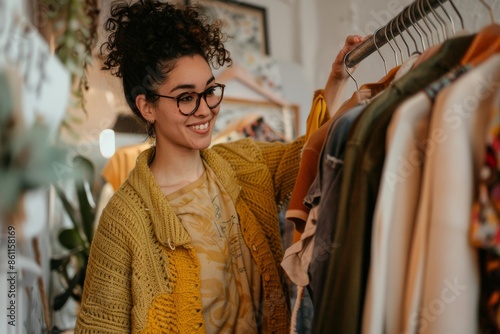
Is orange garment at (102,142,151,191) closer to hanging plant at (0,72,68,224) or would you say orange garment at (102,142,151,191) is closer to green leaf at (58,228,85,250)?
green leaf at (58,228,85,250)

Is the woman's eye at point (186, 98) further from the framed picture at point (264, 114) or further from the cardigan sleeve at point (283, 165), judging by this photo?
the framed picture at point (264, 114)

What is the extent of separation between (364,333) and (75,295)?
1.29 meters

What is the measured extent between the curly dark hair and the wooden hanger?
754 mm

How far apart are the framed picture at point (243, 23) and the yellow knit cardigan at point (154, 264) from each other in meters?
1.22

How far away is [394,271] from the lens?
0.57 m

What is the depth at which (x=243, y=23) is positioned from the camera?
2.20 metres

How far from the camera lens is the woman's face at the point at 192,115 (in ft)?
3.27

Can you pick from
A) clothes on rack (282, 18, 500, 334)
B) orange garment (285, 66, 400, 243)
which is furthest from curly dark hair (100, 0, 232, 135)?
clothes on rack (282, 18, 500, 334)

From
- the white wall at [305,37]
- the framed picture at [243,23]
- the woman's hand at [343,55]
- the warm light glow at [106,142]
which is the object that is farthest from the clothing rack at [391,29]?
the framed picture at [243,23]

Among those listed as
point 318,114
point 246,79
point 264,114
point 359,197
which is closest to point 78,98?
point 246,79

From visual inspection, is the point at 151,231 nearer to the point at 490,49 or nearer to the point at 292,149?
the point at 292,149

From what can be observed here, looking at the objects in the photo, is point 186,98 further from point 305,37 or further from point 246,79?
point 305,37

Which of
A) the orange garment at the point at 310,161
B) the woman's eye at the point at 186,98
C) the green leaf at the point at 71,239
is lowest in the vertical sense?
the green leaf at the point at 71,239

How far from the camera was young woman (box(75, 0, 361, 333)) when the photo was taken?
0.95m
